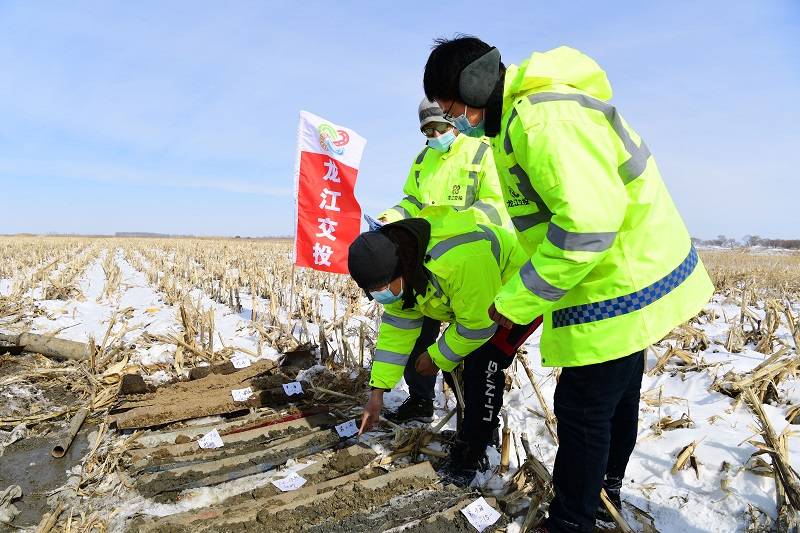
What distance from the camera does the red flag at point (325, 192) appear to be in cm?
488

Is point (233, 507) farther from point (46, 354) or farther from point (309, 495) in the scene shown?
point (46, 354)

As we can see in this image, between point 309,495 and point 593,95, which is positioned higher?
point 593,95

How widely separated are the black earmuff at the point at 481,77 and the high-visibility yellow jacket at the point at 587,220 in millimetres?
66

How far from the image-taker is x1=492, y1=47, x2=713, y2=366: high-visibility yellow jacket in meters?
1.54

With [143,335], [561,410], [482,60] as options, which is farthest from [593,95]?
[143,335]

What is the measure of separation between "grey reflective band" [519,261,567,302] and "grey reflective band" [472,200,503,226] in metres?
1.48

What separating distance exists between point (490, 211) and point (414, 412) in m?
1.52

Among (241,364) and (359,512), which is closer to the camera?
(359,512)

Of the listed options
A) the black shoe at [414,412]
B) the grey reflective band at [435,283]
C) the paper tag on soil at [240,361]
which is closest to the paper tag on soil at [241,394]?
the paper tag on soil at [240,361]

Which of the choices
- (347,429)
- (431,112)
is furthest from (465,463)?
(431,112)

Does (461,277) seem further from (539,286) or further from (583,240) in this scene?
(583,240)

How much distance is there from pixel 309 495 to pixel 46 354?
346 cm

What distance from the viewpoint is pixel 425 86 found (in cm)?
195

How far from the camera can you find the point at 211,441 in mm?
3082
